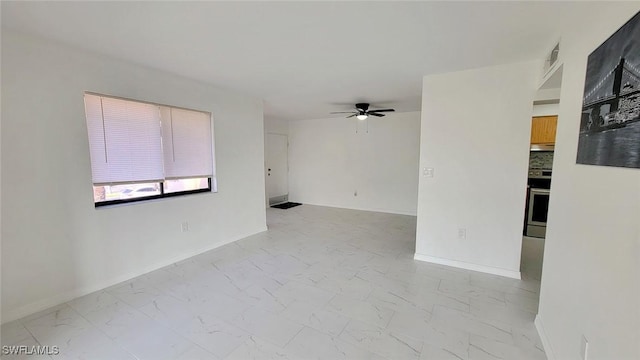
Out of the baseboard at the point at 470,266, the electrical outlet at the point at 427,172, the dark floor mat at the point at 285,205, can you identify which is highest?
the electrical outlet at the point at 427,172

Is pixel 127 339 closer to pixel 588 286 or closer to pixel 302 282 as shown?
pixel 302 282

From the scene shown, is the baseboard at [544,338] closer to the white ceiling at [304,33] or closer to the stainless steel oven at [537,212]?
the white ceiling at [304,33]

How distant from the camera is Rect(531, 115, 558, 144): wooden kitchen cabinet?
426 cm

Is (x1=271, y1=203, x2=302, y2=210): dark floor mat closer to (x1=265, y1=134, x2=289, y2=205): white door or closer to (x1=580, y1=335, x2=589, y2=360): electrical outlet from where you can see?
(x1=265, y1=134, x2=289, y2=205): white door

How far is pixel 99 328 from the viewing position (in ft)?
6.79

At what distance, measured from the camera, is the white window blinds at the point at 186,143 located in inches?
130

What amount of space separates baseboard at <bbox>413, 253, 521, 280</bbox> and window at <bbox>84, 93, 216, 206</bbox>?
3219mm

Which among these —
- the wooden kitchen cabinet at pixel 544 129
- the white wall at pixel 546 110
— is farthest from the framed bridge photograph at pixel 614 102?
the white wall at pixel 546 110

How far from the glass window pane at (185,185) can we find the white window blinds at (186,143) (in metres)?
0.11

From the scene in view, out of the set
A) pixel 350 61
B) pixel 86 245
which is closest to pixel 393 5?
pixel 350 61

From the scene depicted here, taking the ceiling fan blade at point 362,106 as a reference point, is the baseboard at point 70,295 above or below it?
below

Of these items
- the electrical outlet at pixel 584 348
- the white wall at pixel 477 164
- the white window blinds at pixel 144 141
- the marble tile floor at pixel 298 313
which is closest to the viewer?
the electrical outlet at pixel 584 348

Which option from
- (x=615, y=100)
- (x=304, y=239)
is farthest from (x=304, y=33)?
(x=304, y=239)

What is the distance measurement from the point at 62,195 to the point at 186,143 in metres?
1.41
